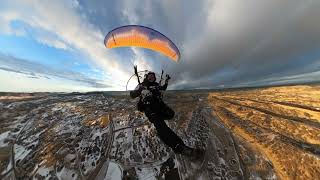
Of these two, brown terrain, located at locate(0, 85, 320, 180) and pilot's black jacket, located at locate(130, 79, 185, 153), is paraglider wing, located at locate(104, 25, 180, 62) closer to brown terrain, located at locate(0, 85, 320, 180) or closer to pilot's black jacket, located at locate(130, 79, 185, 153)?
pilot's black jacket, located at locate(130, 79, 185, 153)

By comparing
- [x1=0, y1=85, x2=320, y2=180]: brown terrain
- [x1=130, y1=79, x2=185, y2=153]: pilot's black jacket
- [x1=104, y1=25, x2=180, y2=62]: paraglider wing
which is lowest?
[x1=0, y1=85, x2=320, y2=180]: brown terrain

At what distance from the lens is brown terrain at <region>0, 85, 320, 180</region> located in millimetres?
13988

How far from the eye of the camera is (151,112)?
39.9ft

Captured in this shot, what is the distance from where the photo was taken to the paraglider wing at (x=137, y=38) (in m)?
14.8

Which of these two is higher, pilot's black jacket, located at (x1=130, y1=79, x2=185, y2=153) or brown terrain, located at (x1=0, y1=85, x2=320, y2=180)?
pilot's black jacket, located at (x1=130, y1=79, x2=185, y2=153)

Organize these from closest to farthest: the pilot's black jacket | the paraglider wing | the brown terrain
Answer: the pilot's black jacket → the brown terrain → the paraglider wing

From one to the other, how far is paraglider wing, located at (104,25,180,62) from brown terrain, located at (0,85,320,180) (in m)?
6.97

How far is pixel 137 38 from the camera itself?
15016mm

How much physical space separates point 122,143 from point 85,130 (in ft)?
12.6

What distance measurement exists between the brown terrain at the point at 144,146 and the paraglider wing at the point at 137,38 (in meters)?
6.97

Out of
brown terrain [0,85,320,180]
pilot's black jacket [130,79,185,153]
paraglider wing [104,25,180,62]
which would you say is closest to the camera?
pilot's black jacket [130,79,185,153]

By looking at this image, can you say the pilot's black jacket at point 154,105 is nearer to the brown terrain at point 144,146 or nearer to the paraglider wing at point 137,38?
the paraglider wing at point 137,38

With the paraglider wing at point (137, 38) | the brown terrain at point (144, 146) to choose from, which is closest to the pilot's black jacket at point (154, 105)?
the paraglider wing at point (137, 38)

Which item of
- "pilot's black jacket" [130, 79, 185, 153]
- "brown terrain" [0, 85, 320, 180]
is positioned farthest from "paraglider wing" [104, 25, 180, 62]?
"brown terrain" [0, 85, 320, 180]
